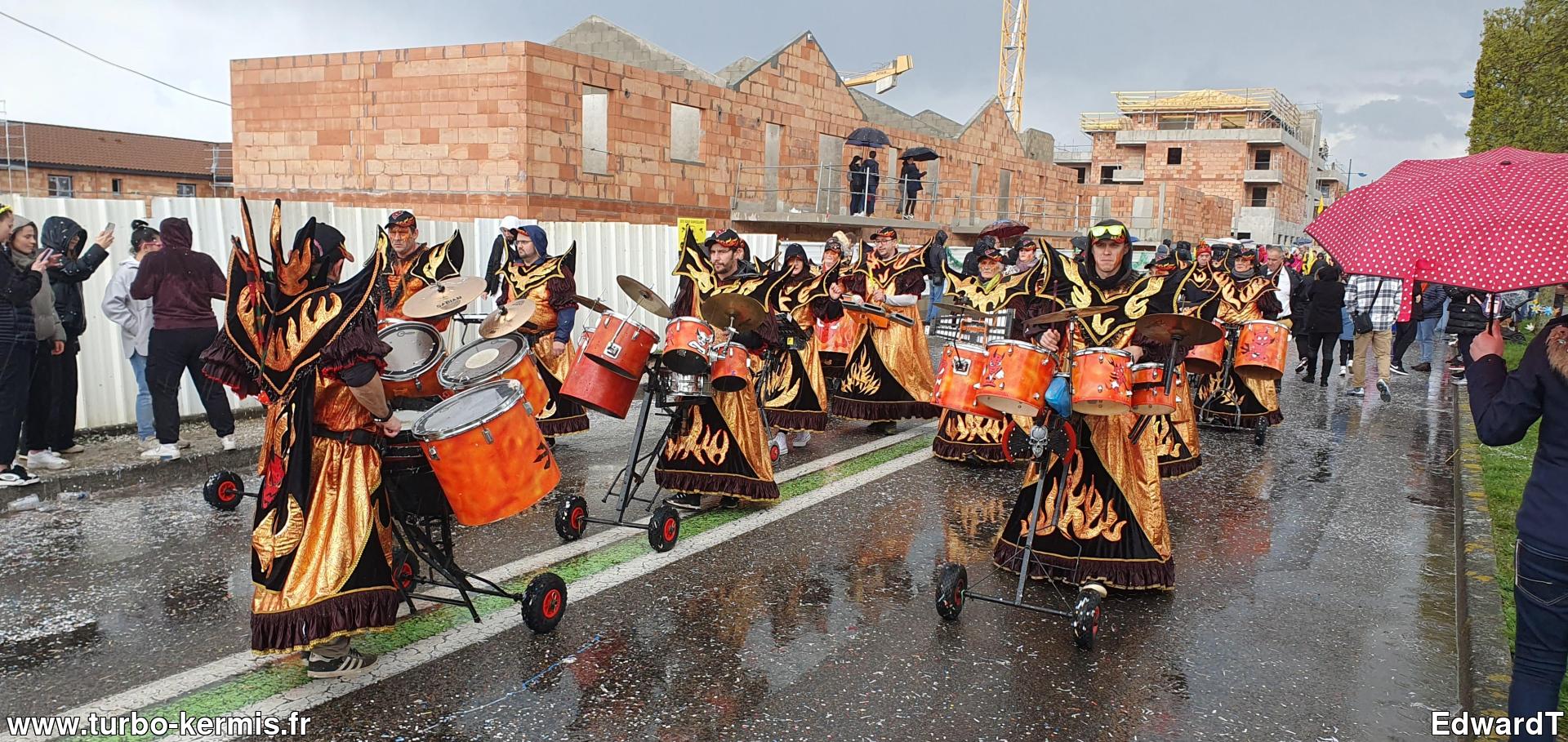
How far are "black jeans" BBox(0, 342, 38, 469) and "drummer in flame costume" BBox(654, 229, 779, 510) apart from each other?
4.23 meters

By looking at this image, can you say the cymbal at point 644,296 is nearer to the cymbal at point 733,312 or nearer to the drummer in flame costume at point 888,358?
the cymbal at point 733,312

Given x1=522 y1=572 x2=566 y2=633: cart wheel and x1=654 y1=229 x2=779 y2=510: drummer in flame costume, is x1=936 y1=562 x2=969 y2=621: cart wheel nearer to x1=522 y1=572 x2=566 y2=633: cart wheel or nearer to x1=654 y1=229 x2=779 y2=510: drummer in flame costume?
x1=522 y1=572 x2=566 y2=633: cart wheel

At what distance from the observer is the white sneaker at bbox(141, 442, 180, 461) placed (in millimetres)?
7625

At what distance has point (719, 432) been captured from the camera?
6.77 m

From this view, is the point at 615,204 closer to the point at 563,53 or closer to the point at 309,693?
the point at 563,53

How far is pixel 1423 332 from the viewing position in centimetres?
1678

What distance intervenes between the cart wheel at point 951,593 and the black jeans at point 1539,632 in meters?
2.19

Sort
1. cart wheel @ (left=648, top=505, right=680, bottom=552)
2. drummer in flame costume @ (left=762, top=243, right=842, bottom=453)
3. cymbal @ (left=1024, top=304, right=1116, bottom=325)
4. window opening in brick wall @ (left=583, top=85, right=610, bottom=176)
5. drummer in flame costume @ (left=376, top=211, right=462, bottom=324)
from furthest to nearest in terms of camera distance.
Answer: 1. window opening in brick wall @ (left=583, top=85, right=610, bottom=176)
2. drummer in flame costume @ (left=762, top=243, right=842, bottom=453)
3. drummer in flame costume @ (left=376, top=211, right=462, bottom=324)
4. cart wheel @ (left=648, top=505, right=680, bottom=552)
5. cymbal @ (left=1024, top=304, right=1116, bottom=325)

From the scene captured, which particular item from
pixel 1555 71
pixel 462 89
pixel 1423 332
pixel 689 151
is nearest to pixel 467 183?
pixel 462 89

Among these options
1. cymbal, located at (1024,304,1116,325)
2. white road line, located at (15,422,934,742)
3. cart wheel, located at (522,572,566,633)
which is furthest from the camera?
cymbal, located at (1024,304,1116,325)

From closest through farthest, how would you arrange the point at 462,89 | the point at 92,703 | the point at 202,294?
the point at 92,703 < the point at 202,294 < the point at 462,89

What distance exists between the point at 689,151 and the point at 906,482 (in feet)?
54.4

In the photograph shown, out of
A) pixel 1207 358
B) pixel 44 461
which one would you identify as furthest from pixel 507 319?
pixel 1207 358
